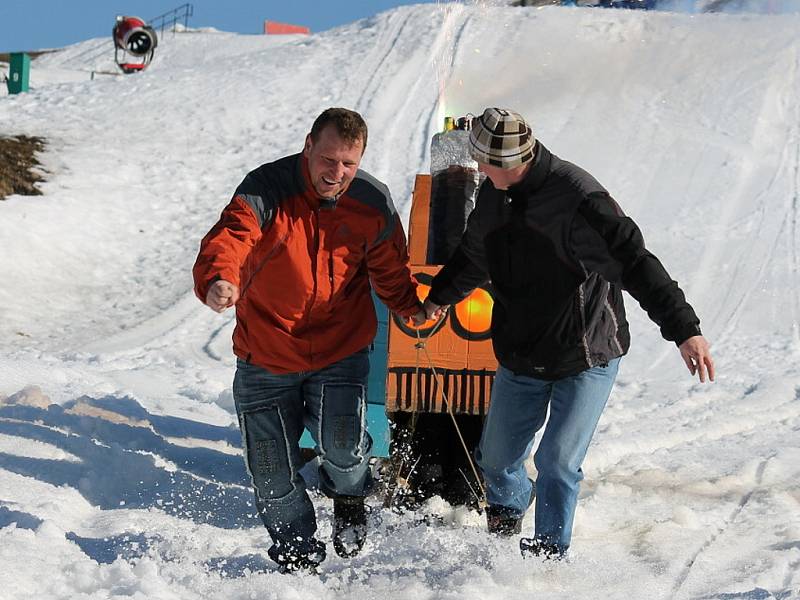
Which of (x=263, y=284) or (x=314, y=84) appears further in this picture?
(x=314, y=84)

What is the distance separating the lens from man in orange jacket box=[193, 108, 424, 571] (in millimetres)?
3520

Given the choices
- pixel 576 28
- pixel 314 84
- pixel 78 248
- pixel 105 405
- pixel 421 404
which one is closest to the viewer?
pixel 421 404

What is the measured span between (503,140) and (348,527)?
5.06ft

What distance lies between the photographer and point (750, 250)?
11047mm

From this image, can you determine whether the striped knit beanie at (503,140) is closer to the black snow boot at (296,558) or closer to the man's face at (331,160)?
the man's face at (331,160)

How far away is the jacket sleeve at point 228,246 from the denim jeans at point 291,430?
475mm

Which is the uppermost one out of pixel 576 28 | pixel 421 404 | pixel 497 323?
pixel 576 28

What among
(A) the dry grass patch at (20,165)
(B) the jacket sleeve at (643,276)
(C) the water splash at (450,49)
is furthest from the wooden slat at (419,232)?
(C) the water splash at (450,49)

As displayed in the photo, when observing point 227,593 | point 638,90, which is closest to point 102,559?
point 227,593

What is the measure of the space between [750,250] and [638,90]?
6.02m

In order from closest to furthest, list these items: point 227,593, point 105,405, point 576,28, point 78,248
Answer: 1. point 227,593
2. point 105,405
3. point 78,248
4. point 576,28

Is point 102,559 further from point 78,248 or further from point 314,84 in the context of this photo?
point 314,84

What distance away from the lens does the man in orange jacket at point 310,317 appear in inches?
139

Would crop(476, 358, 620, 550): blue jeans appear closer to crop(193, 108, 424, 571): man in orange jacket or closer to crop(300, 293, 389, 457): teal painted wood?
crop(193, 108, 424, 571): man in orange jacket
